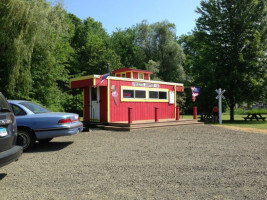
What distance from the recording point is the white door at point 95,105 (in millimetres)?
15020

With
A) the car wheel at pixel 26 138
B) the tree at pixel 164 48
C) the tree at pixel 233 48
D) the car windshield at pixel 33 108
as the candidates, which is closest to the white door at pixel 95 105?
the car windshield at pixel 33 108

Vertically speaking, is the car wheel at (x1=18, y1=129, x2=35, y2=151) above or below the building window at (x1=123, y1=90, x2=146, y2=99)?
below

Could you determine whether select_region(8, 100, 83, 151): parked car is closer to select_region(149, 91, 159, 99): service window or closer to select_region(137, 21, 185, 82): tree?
select_region(149, 91, 159, 99): service window

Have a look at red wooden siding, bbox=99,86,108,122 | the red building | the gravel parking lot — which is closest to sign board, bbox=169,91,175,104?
the red building

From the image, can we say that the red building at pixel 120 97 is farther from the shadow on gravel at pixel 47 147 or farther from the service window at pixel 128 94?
the shadow on gravel at pixel 47 147

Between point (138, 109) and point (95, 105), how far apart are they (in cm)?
267

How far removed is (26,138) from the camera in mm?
7652

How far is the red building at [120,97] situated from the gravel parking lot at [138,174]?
671 centimetres

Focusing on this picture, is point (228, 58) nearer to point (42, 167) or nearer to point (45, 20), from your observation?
point (45, 20)

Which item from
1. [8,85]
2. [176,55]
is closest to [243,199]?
[8,85]

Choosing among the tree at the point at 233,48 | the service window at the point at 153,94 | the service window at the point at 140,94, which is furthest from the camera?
the tree at the point at 233,48

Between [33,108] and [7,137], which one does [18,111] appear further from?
[7,137]

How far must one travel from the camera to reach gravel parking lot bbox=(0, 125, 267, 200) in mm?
3998

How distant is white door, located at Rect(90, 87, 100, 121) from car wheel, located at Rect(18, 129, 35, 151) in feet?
24.1
